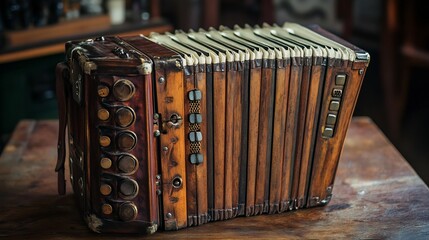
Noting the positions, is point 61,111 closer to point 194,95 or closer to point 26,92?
point 194,95

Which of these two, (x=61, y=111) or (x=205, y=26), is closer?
(x=61, y=111)

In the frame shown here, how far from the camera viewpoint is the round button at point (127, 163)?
126 cm

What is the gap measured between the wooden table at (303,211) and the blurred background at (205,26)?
2.81 feet

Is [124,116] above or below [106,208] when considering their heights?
above

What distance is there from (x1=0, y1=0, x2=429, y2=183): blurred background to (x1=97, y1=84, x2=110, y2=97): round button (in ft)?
4.15

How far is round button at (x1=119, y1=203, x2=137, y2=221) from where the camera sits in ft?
4.23

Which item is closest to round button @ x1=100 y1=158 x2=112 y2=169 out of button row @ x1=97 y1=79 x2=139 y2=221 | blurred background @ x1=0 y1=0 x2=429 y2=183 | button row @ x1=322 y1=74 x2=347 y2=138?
button row @ x1=97 y1=79 x2=139 y2=221

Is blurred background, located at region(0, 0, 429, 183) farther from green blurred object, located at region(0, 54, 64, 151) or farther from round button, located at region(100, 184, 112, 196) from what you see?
round button, located at region(100, 184, 112, 196)

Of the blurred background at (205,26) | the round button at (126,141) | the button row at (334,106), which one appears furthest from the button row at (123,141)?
the blurred background at (205,26)

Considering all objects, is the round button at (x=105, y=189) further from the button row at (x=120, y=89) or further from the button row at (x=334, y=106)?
the button row at (x=334, y=106)

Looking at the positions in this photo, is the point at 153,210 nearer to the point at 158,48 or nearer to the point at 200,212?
the point at 200,212

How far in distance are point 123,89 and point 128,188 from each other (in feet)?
0.59

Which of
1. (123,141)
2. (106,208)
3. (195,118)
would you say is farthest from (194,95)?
(106,208)

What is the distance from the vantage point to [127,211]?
50.9 inches
